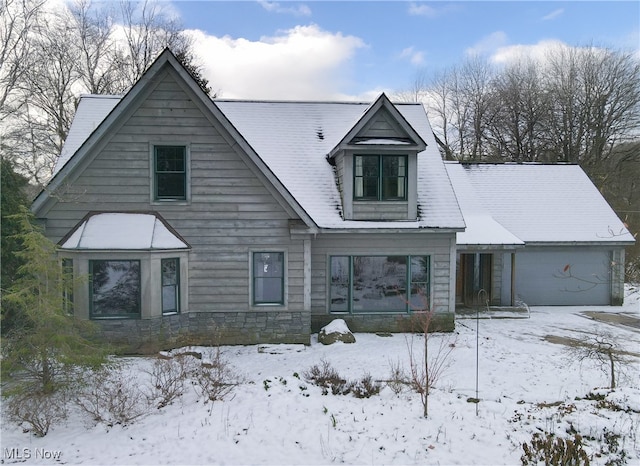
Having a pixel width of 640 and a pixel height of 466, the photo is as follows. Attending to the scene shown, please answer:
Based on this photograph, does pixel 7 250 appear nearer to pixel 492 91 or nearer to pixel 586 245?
pixel 586 245

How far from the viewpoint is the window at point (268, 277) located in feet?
39.7

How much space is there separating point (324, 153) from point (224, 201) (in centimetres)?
463

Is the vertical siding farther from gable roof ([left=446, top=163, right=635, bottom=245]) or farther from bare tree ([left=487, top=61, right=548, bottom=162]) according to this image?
bare tree ([left=487, top=61, right=548, bottom=162])

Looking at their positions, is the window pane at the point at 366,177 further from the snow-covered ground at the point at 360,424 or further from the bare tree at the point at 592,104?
the bare tree at the point at 592,104

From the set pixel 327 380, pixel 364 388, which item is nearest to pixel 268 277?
pixel 327 380

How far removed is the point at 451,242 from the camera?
43.8ft

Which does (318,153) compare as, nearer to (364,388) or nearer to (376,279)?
(376,279)

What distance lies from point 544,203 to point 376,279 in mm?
10500

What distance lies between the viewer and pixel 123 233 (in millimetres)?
10992

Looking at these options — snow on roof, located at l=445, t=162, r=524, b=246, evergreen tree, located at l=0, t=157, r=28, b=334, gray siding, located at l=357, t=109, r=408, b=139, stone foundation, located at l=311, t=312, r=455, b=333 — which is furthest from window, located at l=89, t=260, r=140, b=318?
snow on roof, located at l=445, t=162, r=524, b=246

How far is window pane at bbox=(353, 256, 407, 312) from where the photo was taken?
13398 millimetres

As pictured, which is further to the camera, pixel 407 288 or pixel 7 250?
pixel 407 288

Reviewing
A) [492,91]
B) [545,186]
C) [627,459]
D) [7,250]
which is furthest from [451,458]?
[492,91]

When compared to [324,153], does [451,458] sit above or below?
below
